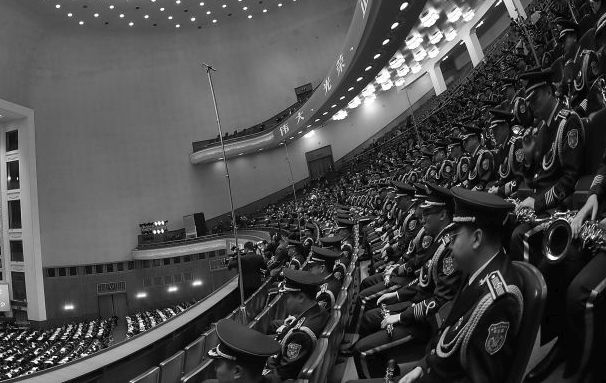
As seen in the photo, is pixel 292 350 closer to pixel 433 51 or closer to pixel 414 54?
pixel 433 51

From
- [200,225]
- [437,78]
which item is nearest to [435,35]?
[437,78]

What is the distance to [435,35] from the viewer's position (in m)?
16.4

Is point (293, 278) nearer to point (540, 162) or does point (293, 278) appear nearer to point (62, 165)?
point (540, 162)

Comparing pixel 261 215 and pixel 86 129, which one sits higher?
pixel 86 129

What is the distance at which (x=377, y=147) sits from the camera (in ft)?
62.8

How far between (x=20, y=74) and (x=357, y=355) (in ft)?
85.5

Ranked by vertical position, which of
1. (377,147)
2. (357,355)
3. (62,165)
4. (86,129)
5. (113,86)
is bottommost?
(357,355)

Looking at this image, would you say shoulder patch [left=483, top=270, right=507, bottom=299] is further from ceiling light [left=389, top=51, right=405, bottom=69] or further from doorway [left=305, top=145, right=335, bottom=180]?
doorway [left=305, top=145, right=335, bottom=180]

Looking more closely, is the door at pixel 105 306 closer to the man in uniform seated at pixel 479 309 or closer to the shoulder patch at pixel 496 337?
the man in uniform seated at pixel 479 309

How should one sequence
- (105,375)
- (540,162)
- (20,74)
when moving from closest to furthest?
1. (540,162)
2. (105,375)
3. (20,74)

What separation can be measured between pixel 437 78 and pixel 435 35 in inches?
88.7

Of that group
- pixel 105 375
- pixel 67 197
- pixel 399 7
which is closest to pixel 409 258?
pixel 105 375

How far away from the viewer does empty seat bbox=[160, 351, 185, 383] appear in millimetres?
2818

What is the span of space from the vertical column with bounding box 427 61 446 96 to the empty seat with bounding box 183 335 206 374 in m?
17.4
